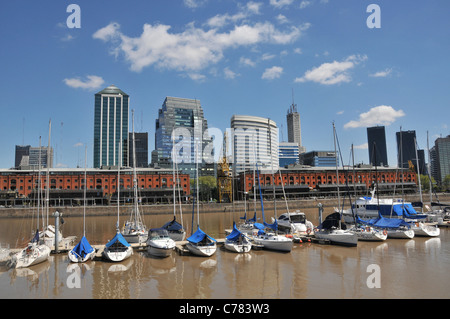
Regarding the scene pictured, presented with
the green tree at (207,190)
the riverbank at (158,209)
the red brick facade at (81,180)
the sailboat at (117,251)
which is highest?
the red brick facade at (81,180)

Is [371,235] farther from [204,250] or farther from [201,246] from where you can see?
[201,246]

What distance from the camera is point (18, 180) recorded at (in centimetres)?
10594

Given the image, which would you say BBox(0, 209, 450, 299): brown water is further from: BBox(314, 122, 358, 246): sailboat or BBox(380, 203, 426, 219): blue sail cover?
BBox(380, 203, 426, 219): blue sail cover

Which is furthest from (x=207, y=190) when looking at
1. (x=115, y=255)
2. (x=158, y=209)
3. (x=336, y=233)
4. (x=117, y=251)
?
(x=115, y=255)

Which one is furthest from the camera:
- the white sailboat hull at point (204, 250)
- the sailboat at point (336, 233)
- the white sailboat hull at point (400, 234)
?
the white sailboat hull at point (400, 234)

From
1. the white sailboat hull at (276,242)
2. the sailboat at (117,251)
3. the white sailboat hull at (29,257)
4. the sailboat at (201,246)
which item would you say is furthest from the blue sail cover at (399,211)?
the white sailboat hull at (29,257)

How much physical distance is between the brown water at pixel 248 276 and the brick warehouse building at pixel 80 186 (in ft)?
250

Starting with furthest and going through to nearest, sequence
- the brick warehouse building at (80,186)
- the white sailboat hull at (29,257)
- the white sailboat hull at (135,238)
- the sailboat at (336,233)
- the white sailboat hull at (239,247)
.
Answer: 1. the brick warehouse building at (80,186)
2. the white sailboat hull at (135,238)
3. the sailboat at (336,233)
4. the white sailboat hull at (239,247)
5. the white sailboat hull at (29,257)

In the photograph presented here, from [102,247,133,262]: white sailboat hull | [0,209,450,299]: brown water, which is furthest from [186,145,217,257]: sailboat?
[102,247,133,262]: white sailboat hull

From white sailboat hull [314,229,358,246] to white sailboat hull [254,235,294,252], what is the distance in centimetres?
656

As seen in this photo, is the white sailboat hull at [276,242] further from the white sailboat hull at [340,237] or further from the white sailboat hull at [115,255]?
the white sailboat hull at [115,255]

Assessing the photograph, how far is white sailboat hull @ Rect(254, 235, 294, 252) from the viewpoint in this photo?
102 ft

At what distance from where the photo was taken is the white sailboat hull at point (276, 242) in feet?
102
